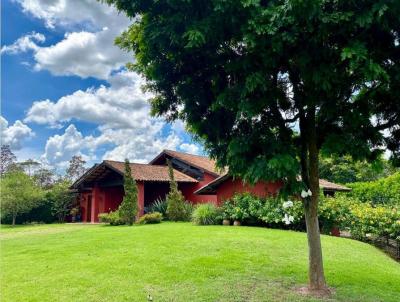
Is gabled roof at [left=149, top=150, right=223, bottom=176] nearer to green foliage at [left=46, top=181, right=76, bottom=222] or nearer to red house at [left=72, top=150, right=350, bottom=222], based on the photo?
red house at [left=72, top=150, right=350, bottom=222]

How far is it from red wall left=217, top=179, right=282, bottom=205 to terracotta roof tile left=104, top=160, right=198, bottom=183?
545 centimetres

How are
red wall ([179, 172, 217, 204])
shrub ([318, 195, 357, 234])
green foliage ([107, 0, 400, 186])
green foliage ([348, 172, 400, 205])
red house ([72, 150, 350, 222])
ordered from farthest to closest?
red wall ([179, 172, 217, 204])
red house ([72, 150, 350, 222])
green foliage ([348, 172, 400, 205])
shrub ([318, 195, 357, 234])
green foliage ([107, 0, 400, 186])

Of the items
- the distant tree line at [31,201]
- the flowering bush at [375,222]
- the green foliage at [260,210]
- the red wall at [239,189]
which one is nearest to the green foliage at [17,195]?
the distant tree line at [31,201]

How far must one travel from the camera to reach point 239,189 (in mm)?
20359

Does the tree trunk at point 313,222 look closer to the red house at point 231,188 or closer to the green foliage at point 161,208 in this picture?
the red house at point 231,188

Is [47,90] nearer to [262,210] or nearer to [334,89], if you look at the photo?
[262,210]

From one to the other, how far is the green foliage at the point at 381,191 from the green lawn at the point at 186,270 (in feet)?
24.5

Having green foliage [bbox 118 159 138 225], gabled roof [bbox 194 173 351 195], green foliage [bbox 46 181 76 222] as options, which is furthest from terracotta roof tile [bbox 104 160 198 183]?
green foliage [bbox 46 181 76 222]

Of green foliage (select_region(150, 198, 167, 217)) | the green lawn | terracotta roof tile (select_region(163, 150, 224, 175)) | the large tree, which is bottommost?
the green lawn

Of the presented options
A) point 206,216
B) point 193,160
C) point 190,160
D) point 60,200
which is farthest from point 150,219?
point 60,200

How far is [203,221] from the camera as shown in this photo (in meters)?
18.5

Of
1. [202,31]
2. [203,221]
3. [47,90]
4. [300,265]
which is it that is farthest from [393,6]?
[203,221]

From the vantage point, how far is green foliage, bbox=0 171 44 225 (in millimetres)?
26812

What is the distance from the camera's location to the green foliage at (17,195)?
26812 millimetres
